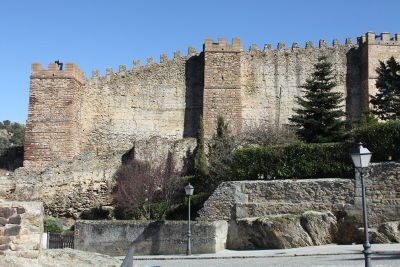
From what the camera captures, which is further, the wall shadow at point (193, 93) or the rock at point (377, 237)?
the wall shadow at point (193, 93)

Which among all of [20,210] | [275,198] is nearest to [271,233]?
[275,198]

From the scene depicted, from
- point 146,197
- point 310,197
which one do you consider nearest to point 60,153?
point 146,197

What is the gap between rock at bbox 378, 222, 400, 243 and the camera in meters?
17.3

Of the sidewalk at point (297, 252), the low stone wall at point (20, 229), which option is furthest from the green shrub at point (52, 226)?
the low stone wall at point (20, 229)

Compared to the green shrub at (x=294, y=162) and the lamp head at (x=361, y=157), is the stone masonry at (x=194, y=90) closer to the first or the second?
the green shrub at (x=294, y=162)

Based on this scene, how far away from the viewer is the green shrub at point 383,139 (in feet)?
62.8

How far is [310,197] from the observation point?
1991 cm

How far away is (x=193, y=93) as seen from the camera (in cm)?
3922

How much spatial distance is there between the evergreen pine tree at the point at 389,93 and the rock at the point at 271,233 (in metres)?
11.4

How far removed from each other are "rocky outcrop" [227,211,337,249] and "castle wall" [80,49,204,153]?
782 inches

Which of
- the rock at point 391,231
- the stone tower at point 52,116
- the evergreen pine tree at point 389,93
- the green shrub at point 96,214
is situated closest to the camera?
the rock at point 391,231

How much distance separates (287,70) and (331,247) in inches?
950

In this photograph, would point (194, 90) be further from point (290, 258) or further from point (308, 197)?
point (290, 258)

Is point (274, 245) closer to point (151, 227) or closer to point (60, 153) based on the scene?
point (151, 227)
